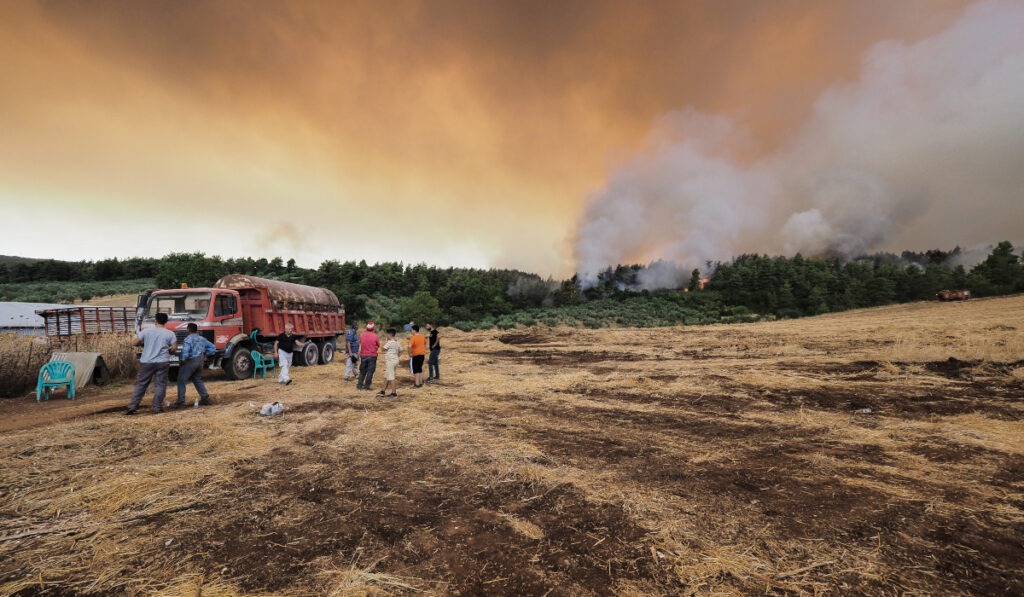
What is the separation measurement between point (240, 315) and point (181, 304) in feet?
5.61

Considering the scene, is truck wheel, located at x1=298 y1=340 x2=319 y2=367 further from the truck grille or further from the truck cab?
the truck grille

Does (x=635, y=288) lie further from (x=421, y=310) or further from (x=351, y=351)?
(x=351, y=351)

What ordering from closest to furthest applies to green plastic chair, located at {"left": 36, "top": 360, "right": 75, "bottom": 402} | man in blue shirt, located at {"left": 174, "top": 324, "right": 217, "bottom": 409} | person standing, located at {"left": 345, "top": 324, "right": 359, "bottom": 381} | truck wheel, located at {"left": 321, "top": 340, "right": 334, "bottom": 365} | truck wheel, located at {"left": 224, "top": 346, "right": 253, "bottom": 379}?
man in blue shirt, located at {"left": 174, "top": 324, "right": 217, "bottom": 409}, green plastic chair, located at {"left": 36, "top": 360, "right": 75, "bottom": 402}, truck wheel, located at {"left": 224, "top": 346, "right": 253, "bottom": 379}, person standing, located at {"left": 345, "top": 324, "right": 359, "bottom": 381}, truck wheel, located at {"left": 321, "top": 340, "right": 334, "bottom": 365}

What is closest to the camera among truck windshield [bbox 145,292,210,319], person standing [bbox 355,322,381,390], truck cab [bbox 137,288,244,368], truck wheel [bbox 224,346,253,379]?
person standing [bbox 355,322,381,390]

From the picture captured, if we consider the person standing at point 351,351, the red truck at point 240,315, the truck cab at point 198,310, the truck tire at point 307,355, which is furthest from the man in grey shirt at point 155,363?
the truck tire at point 307,355

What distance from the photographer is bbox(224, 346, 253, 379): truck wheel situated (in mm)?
13602

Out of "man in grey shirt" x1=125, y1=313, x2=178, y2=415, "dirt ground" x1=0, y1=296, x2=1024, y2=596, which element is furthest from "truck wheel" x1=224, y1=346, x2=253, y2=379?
"man in grey shirt" x1=125, y1=313, x2=178, y2=415

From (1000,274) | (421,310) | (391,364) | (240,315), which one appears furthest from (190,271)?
(1000,274)

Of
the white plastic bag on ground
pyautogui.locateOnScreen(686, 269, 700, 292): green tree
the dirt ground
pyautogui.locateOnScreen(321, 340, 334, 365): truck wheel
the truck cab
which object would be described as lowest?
pyautogui.locateOnScreen(321, 340, 334, 365): truck wheel

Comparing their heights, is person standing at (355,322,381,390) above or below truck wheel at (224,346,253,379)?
above

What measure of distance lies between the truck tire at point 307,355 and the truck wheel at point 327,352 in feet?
3.79

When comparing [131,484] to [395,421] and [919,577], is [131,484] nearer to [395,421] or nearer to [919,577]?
[395,421]

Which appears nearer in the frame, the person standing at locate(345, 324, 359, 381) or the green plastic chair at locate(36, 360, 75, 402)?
the green plastic chair at locate(36, 360, 75, 402)

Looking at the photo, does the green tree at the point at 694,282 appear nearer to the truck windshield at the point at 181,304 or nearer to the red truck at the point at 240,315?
the red truck at the point at 240,315
